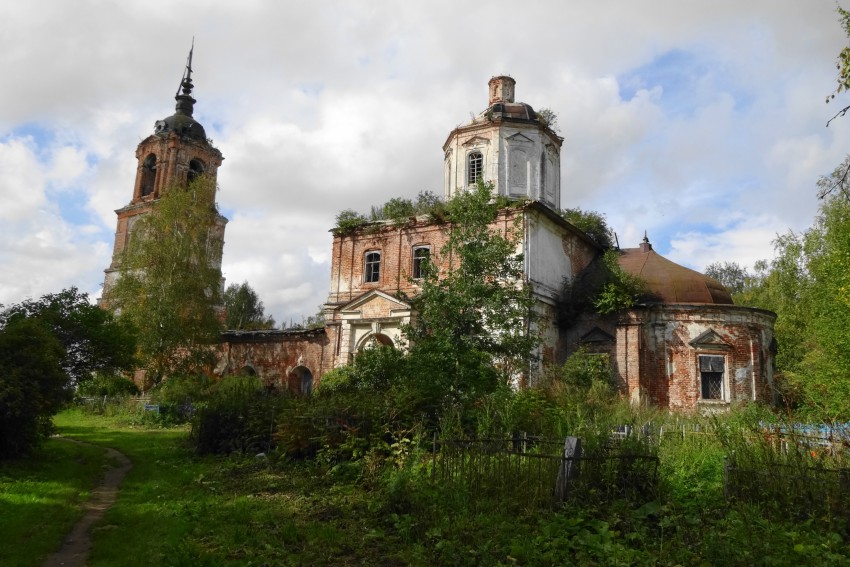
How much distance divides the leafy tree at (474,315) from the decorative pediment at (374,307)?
997 centimetres

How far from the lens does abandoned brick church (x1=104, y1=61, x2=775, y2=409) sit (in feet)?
78.1

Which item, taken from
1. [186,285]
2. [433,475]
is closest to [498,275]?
[433,475]

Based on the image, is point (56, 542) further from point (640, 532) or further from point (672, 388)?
point (672, 388)

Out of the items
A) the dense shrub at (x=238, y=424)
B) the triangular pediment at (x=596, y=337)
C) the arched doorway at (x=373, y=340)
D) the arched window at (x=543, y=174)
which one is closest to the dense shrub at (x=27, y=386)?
the dense shrub at (x=238, y=424)

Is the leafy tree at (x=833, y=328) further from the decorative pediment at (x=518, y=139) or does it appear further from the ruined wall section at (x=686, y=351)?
the decorative pediment at (x=518, y=139)

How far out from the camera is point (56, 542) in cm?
860

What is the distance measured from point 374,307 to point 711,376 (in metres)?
12.9

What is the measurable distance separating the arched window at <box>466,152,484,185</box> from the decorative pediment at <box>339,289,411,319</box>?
624cm

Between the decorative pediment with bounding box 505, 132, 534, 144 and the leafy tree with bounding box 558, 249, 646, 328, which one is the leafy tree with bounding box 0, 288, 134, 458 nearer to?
the leafy tree with bounding box 558, 249, 646, 328

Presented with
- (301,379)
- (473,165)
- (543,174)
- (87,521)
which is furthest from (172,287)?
(87,521)

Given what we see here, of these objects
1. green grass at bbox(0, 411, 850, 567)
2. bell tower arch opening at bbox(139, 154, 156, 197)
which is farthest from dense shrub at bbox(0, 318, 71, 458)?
bell tower arch opening at bbox(139, 154, 156, 197)

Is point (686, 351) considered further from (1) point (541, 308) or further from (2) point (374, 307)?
(2) point (374, 307)

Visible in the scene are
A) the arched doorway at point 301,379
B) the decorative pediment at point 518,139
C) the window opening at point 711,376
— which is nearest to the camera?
the window opening at point 711,376

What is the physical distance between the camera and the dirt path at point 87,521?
7.92m
